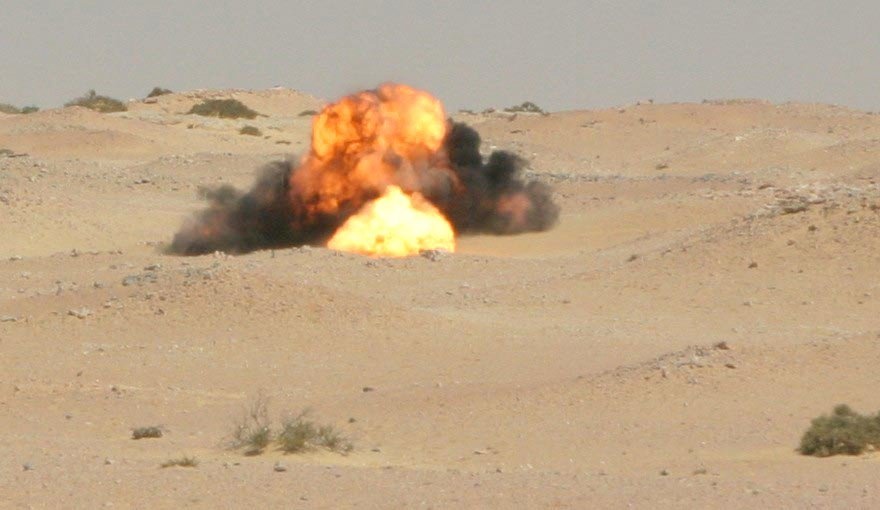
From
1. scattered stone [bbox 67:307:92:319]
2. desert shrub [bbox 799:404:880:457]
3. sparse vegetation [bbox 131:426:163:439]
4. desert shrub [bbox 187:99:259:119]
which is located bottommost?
sparse vegetation [bbox 131:426:163:439]

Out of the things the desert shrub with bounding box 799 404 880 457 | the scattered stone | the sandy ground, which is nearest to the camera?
the sandy ground

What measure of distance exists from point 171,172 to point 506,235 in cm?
1462

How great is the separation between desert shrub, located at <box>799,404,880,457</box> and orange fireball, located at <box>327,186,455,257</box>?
16.0 meters

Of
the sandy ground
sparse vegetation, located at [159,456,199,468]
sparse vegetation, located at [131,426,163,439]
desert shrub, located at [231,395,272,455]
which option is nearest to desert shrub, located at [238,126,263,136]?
the sandy ground

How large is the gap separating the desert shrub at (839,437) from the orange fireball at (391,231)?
1597cm

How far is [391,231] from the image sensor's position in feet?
99.6

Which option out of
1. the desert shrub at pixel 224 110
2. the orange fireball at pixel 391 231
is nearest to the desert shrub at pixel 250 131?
the desert shrub at pixel 224 110

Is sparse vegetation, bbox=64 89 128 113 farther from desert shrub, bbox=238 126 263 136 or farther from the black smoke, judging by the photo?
the black smoke

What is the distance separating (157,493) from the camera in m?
12.2

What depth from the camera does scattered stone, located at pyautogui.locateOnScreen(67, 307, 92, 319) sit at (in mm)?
22312

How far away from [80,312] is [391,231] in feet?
28.4

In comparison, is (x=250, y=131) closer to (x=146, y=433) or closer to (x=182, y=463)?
(x=146, y=433)

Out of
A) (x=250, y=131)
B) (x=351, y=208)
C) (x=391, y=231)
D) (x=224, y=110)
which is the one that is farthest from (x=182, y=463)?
(x=224, y=110)

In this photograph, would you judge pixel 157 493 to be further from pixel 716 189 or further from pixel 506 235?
pixel 716 189
